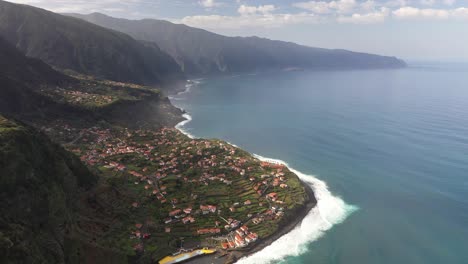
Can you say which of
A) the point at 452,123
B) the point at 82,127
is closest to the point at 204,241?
the point at 82,127

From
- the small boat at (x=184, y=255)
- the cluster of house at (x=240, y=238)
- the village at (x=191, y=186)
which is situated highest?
the village at (x=191, y=186)

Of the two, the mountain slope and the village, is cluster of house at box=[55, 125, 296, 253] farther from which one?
the mountain slope

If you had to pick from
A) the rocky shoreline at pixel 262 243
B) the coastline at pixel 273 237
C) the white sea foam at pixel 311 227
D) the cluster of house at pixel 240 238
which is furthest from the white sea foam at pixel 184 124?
the cluster of house at pixel 240 238

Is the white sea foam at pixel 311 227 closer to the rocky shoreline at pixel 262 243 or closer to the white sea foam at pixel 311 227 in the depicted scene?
the white sea foam at pixel 311 227

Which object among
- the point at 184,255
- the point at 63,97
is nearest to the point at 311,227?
the point at 184,255

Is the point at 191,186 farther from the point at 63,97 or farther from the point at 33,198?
the point at 63,97

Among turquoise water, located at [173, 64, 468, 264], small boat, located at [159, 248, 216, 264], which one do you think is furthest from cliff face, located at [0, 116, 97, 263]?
turquoise water, located at [173, 64, 468, 264]

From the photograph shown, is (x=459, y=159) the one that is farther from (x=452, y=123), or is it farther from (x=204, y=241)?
(x=204, y=241)
